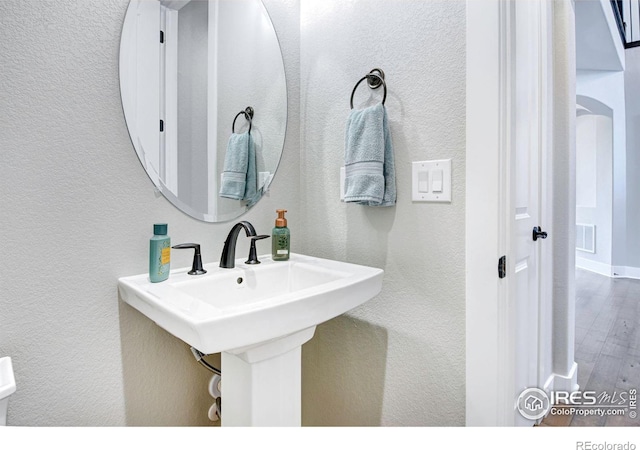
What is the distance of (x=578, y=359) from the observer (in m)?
2.01

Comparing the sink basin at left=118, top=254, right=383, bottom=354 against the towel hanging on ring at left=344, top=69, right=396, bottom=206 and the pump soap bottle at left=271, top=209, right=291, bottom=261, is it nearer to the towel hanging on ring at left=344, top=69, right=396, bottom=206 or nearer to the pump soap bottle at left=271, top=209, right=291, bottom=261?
the pump soap bottle at left=271, top=209, right=291, bottom=261

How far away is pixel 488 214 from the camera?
877 mm

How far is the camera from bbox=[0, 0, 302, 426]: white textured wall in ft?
2.48

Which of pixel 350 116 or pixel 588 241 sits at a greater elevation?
pixel 350 116

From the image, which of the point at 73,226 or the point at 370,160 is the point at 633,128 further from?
the point at 73,226

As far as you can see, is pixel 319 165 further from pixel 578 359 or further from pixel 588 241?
pixel 588 241

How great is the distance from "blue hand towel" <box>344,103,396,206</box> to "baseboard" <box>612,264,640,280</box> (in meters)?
4.72

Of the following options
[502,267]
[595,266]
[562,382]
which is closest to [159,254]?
[502,267]

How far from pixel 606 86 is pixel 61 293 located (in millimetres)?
4879

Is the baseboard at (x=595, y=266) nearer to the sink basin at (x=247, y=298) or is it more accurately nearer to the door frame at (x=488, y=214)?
the door frame at (x=488, y=214)

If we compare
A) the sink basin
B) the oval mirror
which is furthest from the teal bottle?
the oval mirror

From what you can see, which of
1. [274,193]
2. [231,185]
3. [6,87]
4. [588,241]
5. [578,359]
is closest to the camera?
[6,87]

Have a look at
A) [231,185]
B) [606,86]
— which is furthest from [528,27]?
[606,86]

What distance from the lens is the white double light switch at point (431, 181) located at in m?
0.95
